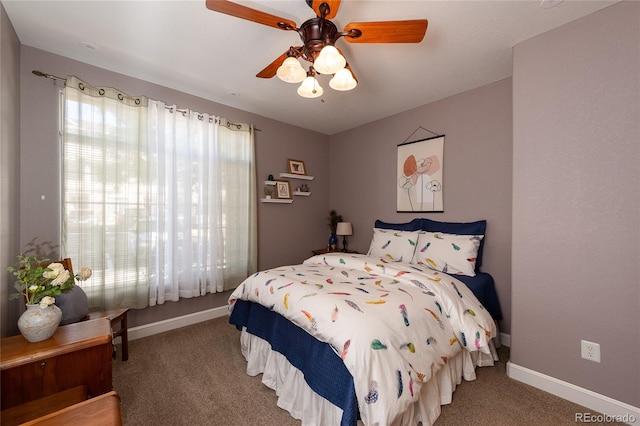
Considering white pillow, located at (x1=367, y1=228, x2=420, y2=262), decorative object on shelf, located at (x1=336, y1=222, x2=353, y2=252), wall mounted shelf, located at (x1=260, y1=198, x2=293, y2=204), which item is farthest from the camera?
decorative object on shelf, located at (x1=336, y1=222, x2=353, y2=252)

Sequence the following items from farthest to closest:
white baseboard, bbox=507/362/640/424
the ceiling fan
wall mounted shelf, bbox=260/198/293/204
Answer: wall mounted shelf, bbox=260/198/293/204
white baseboard, bbox=507/362/640/424
the ceiling fan

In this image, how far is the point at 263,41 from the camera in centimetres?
210

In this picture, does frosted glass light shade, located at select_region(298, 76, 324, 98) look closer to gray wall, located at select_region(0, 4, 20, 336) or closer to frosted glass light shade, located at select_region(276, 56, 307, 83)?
frosted glass light shade, located at select_region(276, 56, 307, 83)

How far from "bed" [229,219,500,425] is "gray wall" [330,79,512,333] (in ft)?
0.67

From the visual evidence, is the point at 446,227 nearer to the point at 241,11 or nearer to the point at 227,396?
the point at 227,396

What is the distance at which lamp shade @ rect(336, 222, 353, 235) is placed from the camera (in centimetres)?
395

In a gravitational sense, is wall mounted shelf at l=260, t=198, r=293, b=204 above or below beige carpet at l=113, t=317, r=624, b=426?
above

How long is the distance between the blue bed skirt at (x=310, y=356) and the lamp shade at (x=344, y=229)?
199 cm

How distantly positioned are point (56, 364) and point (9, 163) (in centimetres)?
146

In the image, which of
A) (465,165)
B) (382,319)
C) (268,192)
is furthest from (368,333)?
(268,192)

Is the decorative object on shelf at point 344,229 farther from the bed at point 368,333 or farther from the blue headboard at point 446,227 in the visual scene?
the bed at point 368,333

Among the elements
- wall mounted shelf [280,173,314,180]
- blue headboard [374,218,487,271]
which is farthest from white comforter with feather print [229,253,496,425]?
wall mounted shelf [280,173,314,180]

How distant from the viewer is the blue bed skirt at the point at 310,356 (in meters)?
1.29

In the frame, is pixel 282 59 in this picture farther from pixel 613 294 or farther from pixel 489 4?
pixel 613 294
